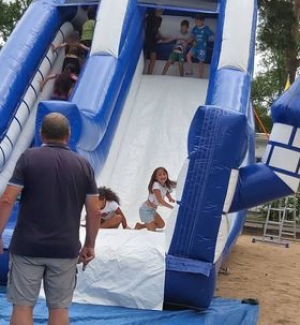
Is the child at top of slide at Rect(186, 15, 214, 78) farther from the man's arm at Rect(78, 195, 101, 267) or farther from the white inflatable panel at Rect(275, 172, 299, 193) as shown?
the man's arm at Rect(78, 195, 101, 267)

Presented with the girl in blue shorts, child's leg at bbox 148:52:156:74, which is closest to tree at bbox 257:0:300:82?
child's leg at bbox 148:52:156:74

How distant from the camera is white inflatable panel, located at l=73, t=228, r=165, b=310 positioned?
3.99 meters

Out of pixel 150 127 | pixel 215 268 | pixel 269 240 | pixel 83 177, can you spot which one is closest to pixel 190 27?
pixel 150 127

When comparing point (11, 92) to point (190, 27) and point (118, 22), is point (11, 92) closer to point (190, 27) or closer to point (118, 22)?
point (118, 22)

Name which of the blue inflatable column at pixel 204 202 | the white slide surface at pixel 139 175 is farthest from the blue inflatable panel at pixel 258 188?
the white slide surface at pixel 139 175

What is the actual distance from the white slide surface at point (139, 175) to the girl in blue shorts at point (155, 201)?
29 cm

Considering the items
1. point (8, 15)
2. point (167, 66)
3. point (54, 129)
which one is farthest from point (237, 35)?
point (8, 15)

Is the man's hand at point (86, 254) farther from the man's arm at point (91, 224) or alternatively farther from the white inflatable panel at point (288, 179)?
the white inflatable panel at point (288, 179)

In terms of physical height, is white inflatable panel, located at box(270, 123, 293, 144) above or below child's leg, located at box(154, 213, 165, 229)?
above

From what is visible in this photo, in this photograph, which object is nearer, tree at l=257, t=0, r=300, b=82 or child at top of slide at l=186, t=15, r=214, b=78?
child at top of slide at l=186, t=15, r=214, b=78

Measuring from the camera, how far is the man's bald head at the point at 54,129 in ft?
9.16

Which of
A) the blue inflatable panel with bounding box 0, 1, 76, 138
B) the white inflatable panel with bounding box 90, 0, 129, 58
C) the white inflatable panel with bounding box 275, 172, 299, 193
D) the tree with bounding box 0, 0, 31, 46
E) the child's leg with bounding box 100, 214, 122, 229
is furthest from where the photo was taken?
the tree with bounding box 0, 0, 31, 46

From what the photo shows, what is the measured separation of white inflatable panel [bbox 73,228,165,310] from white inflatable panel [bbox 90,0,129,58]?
8.09 ft

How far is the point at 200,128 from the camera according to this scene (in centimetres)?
403
